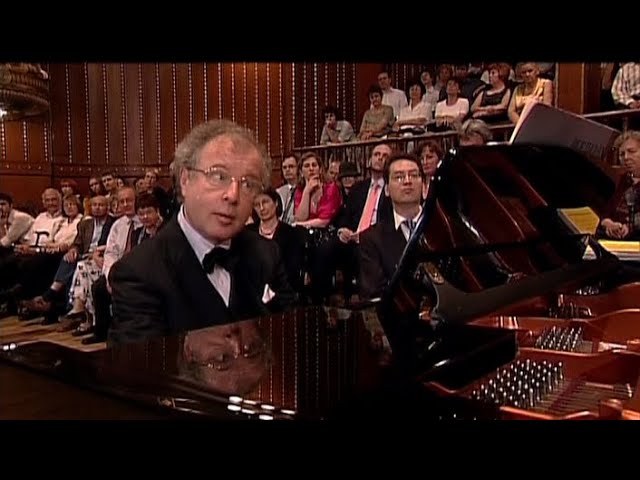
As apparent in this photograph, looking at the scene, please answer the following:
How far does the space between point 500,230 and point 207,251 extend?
0.87 meters

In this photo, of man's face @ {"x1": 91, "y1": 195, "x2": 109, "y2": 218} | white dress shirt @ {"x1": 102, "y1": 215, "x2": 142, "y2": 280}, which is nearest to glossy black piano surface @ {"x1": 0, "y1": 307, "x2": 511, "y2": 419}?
white dress shirt @ {"x1": 102, "y1": 215, "x2": 142, "y2": 280}

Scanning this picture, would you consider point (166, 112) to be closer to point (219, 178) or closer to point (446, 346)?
point (219, 178)

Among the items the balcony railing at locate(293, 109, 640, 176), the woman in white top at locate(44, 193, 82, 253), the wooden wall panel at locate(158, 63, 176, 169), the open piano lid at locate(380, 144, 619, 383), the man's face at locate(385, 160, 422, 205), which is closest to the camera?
the open piano lid at locate(380, 144, 619, 383)

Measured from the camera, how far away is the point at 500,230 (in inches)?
75.0

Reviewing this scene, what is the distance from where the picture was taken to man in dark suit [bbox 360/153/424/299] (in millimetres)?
3143

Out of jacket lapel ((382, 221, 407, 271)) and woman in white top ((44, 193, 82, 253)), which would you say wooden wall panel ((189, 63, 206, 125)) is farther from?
jacket lapel ((382, 221, 407, 271))

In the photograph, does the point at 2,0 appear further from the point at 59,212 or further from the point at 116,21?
the point at 59,212

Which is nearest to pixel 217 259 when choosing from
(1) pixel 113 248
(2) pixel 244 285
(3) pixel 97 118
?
(2) pixel 244 285

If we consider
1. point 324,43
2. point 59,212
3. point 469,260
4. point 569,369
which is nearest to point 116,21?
point 324,43

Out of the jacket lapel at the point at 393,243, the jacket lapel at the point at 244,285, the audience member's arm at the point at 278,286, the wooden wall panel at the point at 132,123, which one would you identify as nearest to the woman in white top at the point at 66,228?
the wooden wall panel at the point at 132,123

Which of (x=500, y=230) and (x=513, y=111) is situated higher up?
(x=513, y=111)

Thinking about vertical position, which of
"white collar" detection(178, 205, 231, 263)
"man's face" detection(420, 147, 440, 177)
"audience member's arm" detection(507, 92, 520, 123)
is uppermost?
"audience member's arm" detection(507, 92, 520, 123)

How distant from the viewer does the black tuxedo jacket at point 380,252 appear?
10.3 feet

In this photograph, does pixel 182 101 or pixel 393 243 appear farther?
pixel 182 101
